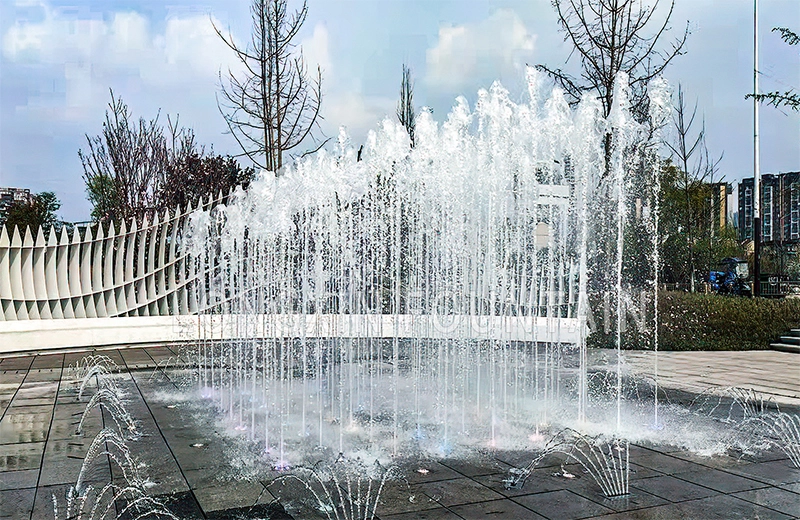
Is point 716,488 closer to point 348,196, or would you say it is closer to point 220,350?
point 348,196

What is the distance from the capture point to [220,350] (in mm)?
12523

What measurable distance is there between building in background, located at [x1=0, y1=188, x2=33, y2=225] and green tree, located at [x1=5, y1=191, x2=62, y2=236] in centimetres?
51

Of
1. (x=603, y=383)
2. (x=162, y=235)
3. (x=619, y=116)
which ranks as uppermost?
(x=619, y=116)

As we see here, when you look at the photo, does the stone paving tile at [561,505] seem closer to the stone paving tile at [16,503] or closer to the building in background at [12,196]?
the stone paving tile at [16,503]

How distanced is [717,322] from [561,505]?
11.3 meters

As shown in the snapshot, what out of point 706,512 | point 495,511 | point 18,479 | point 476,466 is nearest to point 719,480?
point 706,512

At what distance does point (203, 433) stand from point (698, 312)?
1130 cm

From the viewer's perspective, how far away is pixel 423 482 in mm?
4883

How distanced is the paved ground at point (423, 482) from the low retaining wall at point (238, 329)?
4184mm

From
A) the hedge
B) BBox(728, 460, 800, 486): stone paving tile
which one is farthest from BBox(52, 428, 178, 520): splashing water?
the hedge

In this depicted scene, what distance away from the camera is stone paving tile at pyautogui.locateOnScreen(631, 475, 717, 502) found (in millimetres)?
4664

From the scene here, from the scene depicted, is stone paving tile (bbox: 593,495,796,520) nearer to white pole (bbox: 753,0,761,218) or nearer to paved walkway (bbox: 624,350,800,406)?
paved walkway (bbox: 624,350,800,406)

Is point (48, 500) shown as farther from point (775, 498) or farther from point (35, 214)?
point (35, 214)

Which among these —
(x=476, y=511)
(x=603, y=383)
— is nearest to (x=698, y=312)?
(x=603, y=383)
